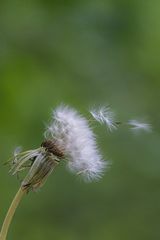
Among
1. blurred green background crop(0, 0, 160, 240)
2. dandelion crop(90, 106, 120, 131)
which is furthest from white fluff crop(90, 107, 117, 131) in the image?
blurred green background crop(0, 0, 160, 240)

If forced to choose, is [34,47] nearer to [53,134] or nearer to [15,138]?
[15,138]

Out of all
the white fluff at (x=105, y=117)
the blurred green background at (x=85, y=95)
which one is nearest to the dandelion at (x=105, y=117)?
the white fluff at (x=105, y=117)

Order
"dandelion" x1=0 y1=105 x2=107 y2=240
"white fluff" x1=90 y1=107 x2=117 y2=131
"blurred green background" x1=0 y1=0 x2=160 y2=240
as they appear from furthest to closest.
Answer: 1. "blurred green background" x1=0 y1=0 x2=160 y2=240
2. "white fluff" x1=90 y1=107 x2=117 y2=131
3. "dandelion" x1=0 y1=105 x2=107 y2=240

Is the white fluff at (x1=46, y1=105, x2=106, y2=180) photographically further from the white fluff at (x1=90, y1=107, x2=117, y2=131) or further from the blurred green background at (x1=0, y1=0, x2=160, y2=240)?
the blurred green background at (x1=0, y1=0, x2=160, y2=240)

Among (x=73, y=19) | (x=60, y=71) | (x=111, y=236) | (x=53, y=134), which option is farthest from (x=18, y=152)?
(x=111, y=236)

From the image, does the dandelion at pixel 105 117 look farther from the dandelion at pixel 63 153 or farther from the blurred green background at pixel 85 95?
the blurred green background at pixel 85 95
